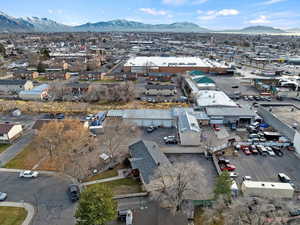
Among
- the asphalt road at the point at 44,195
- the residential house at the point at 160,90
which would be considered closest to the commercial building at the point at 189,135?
the asphalt road at the point at 44,195

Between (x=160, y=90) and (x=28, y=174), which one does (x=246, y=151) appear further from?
(x=160, y=90)

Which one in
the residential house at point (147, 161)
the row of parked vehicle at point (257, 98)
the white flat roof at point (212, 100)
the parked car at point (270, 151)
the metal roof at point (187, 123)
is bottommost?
the parked car at point (270, 151)

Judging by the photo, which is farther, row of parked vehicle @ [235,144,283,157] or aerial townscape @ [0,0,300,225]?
row of parked vehicle @ [235,144,283,157]

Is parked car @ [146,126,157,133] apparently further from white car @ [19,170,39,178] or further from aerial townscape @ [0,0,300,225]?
white car @ [19,170,39,178]

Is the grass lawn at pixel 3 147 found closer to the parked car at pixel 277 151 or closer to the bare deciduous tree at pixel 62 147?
the bare deciduous tree at pixel 62 147

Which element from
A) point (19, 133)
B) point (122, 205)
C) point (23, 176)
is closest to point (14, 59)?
point (19, 133)

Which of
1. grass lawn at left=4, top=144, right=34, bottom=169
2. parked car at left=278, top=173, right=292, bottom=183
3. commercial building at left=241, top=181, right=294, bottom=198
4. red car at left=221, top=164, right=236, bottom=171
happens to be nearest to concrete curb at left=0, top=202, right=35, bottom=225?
grass lawn at left=4, top=144, right=34, bottom=169

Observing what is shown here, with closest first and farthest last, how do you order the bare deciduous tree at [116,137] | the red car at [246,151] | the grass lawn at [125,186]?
the grass lawn at [125,186] → the bare deciduous tree at [116,137] → the red car at [246,151]
